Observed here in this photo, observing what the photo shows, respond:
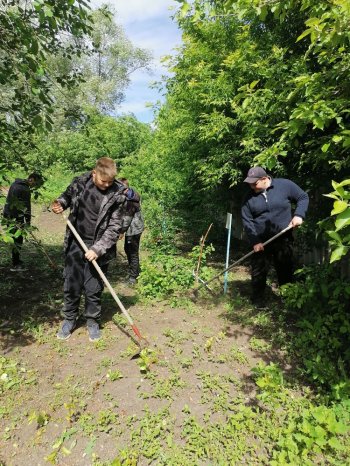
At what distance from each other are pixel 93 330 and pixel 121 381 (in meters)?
0.86

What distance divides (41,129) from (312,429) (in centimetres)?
361

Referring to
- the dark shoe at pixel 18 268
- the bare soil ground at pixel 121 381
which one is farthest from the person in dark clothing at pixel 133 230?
the dark shoe at pixel 18 268

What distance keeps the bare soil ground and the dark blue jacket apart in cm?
117

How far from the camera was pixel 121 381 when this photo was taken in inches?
133

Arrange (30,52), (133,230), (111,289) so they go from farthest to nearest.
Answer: (133,230), (111,289), (30,52)

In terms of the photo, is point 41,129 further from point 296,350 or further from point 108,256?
point 296,350

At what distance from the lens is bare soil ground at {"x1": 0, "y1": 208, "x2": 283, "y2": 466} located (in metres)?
2.70

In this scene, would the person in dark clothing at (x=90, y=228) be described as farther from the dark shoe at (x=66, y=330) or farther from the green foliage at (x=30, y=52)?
the green foliage at (x=30, y=52)

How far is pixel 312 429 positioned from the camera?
8.39 ft

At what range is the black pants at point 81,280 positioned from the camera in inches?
155

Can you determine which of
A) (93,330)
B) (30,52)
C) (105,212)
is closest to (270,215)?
(105,212)

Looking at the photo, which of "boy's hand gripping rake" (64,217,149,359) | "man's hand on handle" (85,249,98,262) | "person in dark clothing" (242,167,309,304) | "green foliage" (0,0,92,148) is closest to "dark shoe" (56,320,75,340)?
"boy's hand gripping rake" (64,217,149,359)

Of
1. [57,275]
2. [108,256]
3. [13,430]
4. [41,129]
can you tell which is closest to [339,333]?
[108,256]

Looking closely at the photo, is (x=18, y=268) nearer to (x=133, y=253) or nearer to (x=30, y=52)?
(x=133, y=253)
